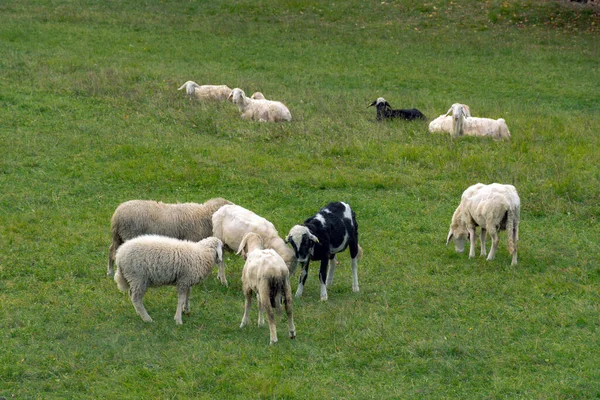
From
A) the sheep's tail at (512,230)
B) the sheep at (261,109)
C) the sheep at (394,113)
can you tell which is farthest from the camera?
the sheep at (394,113)

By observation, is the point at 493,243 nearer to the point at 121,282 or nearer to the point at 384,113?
the point at 121,282

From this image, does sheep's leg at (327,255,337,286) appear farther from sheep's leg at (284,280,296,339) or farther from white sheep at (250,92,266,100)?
white sheep at (250,92,266,100)

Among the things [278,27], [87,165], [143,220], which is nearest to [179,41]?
[278,27]

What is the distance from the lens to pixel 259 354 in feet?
32.3

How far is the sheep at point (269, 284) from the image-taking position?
33.1 feet

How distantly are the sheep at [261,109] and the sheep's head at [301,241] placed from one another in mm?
10240

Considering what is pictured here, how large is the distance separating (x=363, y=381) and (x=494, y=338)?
2.00 m

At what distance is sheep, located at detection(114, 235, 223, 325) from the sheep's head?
113 cm

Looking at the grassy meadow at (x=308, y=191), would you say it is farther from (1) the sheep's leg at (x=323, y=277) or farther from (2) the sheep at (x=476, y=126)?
(2) the sheep at (x=476, y=126)

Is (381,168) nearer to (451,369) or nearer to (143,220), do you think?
(143,220)

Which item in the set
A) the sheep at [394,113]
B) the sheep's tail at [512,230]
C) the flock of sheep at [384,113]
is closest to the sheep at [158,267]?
the sheep's tail at [512,230]

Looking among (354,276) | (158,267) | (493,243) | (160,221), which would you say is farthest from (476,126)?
(158,267)

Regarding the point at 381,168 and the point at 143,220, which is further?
the point at 381,168

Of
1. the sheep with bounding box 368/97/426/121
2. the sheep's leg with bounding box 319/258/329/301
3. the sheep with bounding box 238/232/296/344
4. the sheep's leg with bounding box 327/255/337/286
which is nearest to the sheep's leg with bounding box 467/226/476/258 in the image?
the sheep's leg with bounding box 327/255/337/286
